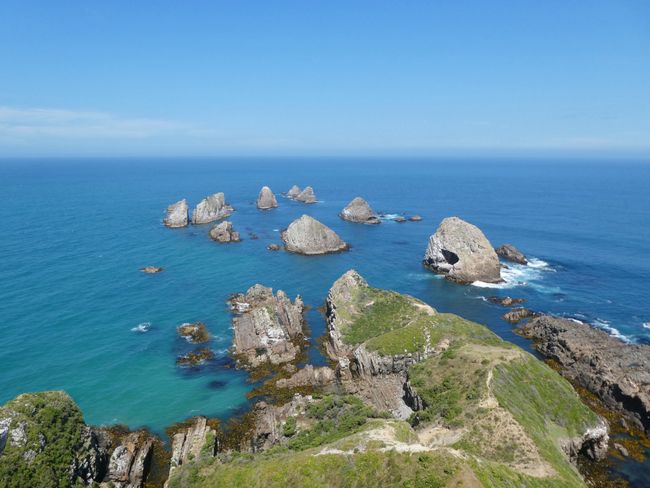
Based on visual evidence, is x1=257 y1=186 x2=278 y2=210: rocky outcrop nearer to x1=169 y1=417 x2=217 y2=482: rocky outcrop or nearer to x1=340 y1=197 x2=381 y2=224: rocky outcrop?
x1=340 y1=197 x2=381 y2=224: rocky outcrop

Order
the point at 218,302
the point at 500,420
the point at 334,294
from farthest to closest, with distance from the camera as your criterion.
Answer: the point at 218,302
the point at 334,294
the point at 500,420

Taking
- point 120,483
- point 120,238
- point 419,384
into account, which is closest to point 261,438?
point 120,483

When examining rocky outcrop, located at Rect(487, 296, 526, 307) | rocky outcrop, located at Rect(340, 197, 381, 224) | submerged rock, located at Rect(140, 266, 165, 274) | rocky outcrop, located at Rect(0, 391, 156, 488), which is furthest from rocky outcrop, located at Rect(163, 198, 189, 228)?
rocky outcrop, located at Rect(0, 391, 156, 488)

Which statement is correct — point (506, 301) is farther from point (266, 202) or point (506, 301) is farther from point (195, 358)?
point (266, 202)

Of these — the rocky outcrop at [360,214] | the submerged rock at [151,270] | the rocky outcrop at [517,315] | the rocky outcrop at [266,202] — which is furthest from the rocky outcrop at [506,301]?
the rocky outcrop at [266,202]

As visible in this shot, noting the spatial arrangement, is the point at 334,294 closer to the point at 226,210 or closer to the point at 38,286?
the point at 38,286

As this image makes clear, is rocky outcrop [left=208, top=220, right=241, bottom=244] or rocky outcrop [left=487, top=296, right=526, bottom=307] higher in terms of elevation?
rocky outcrop [left=208, top=220, right=241, bottom=244]
